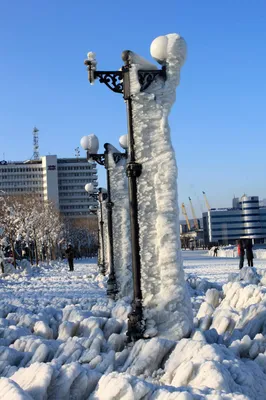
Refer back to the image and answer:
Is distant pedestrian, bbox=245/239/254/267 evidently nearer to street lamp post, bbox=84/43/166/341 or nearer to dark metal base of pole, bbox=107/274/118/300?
dark metal base of pole, bbox=107/274/118/300

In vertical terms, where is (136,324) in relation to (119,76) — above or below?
below

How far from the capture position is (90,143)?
14.9 m

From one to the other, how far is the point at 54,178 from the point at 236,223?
5533cm

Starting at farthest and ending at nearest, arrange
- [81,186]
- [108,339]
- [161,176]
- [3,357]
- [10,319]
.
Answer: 1. [81,186]
2. [10,319]
3. [161,176]
4. [108,339]
5. [3,357]

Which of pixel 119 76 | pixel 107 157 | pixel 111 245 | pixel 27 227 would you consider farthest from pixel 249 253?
pixel 27 227

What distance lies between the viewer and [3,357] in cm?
586

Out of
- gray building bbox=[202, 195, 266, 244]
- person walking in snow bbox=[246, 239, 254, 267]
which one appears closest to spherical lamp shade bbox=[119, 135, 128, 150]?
person walking in snow bbox=[246, 239, 254, 267]

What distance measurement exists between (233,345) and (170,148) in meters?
2.87

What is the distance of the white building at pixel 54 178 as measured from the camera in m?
156

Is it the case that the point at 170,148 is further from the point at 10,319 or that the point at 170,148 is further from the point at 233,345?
the point at 10,319

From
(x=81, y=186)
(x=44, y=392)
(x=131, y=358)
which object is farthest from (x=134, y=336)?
(x=81, y=186)

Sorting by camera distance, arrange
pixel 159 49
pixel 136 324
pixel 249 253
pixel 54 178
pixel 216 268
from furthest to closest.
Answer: pixel 54 178, pixel 216 268, pixel 249 253, pixel 159 49, pixel 136 324

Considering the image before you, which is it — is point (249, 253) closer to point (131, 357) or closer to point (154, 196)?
point (154, 196)

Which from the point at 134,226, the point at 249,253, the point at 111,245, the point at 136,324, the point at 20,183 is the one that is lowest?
the point at 136,324
